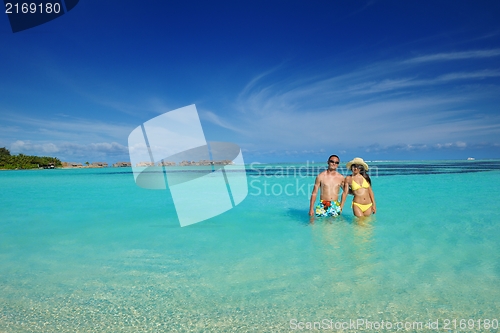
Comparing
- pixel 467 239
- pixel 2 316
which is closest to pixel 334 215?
pixel 467 239

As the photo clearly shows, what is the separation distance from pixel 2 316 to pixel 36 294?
0.56 meters

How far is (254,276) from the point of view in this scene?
427 centimetres

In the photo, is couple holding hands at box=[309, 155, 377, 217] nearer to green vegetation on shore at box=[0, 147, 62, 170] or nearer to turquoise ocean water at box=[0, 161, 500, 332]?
turquoise ocean water at box=[0, 161, 500, 332]

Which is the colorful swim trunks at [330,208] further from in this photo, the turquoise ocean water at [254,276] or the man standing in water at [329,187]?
the turquoise ocean water at [254,276]

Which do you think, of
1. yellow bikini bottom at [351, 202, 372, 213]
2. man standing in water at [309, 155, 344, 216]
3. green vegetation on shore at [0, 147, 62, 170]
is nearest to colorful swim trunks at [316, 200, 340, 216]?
man standing in water at [309, 155, 344, 216]

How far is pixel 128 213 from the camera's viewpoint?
395 inches

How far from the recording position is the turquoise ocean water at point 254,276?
3119 millimetres

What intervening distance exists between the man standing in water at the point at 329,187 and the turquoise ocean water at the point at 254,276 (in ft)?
1.06

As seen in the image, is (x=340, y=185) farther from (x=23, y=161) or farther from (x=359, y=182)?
(x=23, y=161)

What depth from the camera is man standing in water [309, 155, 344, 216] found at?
7.17 metres

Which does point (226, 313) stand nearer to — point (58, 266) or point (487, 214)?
point (58, 266)

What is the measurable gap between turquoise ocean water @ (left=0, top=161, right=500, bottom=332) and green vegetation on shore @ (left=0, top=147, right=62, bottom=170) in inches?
3711

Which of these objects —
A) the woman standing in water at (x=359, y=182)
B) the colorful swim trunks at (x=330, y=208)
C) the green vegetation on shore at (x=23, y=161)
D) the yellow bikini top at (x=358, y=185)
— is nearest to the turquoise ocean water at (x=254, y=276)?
the colorful swim trunks at (x=330, y=208)

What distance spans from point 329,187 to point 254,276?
12.1ft
